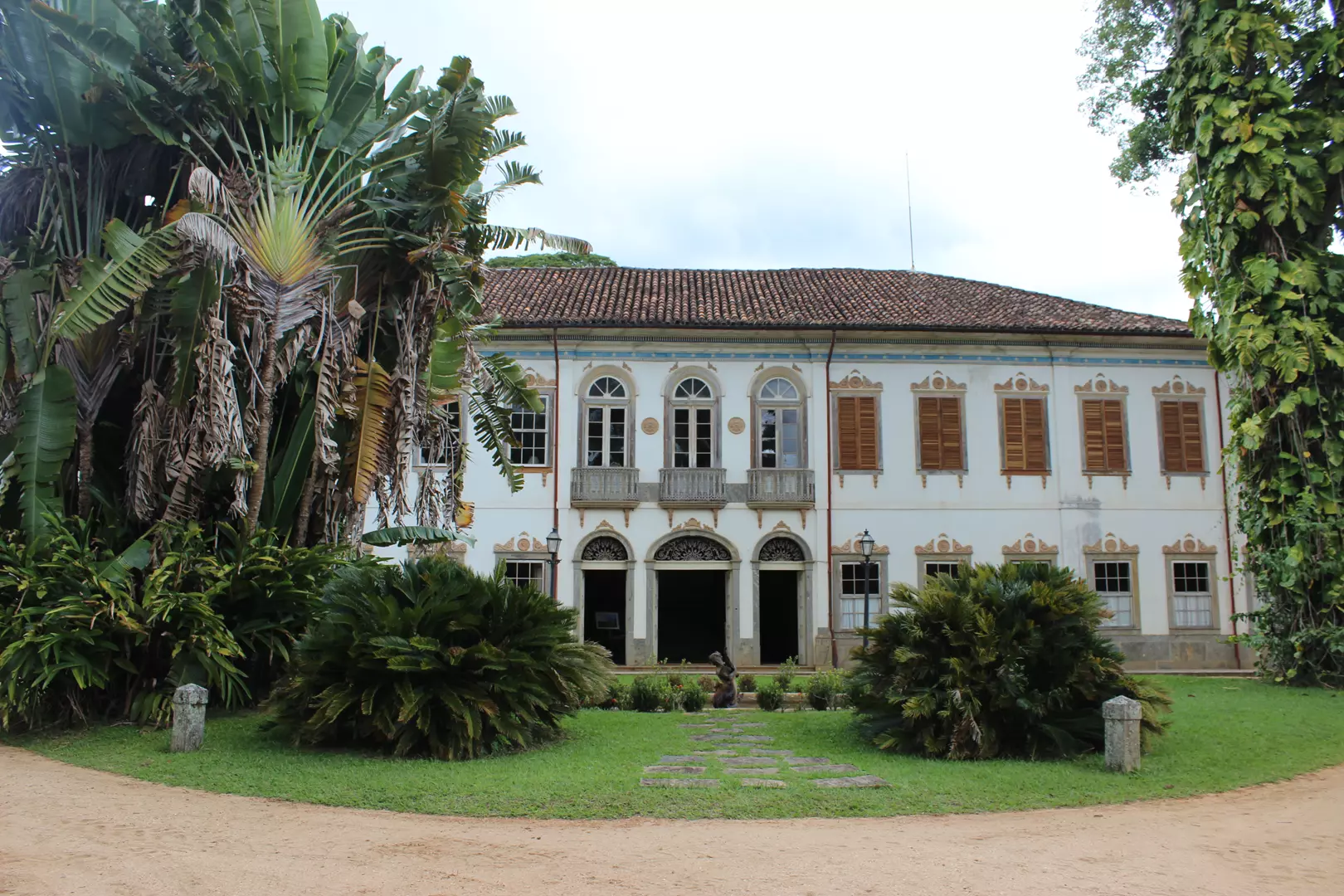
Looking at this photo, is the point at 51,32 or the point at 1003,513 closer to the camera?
the point at 51,32

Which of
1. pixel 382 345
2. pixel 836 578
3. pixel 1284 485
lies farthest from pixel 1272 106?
pixel 382 345

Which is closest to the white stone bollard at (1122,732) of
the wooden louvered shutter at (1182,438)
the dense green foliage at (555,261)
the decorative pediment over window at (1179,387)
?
the wooden louvered shutter at (1182,438)

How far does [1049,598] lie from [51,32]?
420 inches

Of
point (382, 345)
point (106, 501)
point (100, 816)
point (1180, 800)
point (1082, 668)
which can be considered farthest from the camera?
point (382, 345)

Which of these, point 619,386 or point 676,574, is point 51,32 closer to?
point 619,386

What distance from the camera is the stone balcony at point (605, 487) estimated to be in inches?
786

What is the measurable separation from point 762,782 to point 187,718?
16.4ft

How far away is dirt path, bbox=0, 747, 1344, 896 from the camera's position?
5.18 meters

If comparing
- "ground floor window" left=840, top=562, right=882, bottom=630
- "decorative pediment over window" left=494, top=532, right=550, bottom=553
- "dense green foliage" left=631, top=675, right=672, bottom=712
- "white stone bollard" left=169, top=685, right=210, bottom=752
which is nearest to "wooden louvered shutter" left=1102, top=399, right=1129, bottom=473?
"ground floor window" left=840, top=562, right=882, bottom=630

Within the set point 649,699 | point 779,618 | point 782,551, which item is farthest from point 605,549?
point 649,699

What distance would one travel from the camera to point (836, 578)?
2005 centimetres

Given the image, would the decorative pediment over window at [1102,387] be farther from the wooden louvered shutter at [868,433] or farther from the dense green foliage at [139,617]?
the dense green foliage at [139,617]

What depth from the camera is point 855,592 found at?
20.2m

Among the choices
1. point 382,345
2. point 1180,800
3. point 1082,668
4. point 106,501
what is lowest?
point 1180,800
